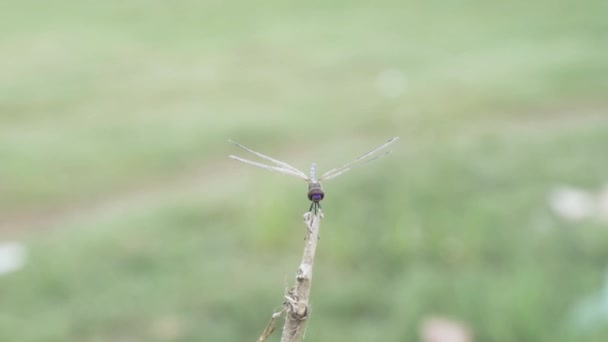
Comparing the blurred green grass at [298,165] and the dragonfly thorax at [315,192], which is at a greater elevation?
the blurred green grass at [298,165]

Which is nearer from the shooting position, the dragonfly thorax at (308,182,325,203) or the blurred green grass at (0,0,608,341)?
the dragonfly thorax at (308,182,325,203)

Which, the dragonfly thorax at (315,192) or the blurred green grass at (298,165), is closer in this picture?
the dragonfly thorax at (315,192)

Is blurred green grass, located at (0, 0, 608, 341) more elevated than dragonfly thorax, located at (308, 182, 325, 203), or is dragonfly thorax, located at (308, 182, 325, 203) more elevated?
blurred green grass, located at (0, 0, 608, 341)

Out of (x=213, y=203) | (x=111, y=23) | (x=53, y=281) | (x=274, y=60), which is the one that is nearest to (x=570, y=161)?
(x=213, y=203)

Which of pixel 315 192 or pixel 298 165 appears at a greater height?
pixel 298 165

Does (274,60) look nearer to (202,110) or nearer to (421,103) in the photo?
(202,110)
